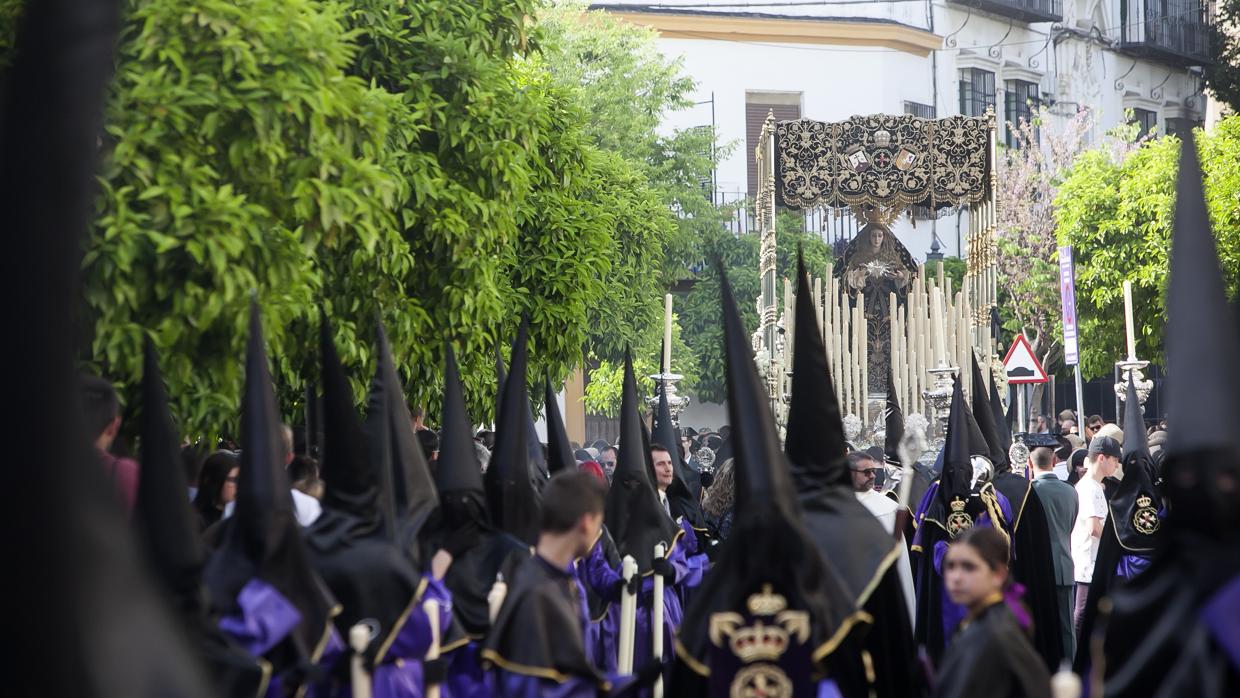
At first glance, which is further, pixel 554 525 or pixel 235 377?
pixel 235 377

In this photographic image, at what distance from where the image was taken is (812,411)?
619 cm

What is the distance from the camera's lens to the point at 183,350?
26.1ft

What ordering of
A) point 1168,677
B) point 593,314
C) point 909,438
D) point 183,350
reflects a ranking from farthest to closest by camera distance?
point 593,314 → point 909,438 → point 183,350 → point 1168,677

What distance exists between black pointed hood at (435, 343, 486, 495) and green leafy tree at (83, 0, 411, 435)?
1097 mm

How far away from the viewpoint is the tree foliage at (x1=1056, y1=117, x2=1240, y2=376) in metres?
28.8

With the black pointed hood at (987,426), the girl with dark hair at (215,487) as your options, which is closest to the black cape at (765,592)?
the girl with dark hair at (215,487)

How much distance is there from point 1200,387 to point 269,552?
310cm

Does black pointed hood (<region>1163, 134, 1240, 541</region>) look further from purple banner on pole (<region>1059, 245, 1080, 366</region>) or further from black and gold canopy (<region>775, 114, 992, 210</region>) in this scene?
black and gold canopy (<region>775, 114, 992, 210</region>)

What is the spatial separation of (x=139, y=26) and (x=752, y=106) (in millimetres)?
35063

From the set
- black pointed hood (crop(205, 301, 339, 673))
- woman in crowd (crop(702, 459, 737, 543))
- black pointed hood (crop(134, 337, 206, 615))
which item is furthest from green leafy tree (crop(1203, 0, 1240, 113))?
black pointed hood (crop(134, 337, 206, 615))

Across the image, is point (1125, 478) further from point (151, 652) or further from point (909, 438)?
point (151, 652)

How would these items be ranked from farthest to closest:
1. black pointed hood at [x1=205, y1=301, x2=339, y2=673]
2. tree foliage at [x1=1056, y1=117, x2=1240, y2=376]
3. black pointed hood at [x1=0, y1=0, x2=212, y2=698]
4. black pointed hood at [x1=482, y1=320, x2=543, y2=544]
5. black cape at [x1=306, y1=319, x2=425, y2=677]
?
tree foliage at [x1=1056, y1=117, x2=1240, y2=376], black pointed hood at [x1=482, y1=320, x2=543, y2=544], black cape at [x1=306, y1=319, x2=425, y2=677], black pointed hood at [x1=205, y1=301, x2=339, y2=673], black pointed hood at [x1=0, y1=0, x2=212, y2=698]

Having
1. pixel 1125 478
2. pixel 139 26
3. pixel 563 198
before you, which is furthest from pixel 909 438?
pixel 139 26

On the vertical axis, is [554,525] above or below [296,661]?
above
